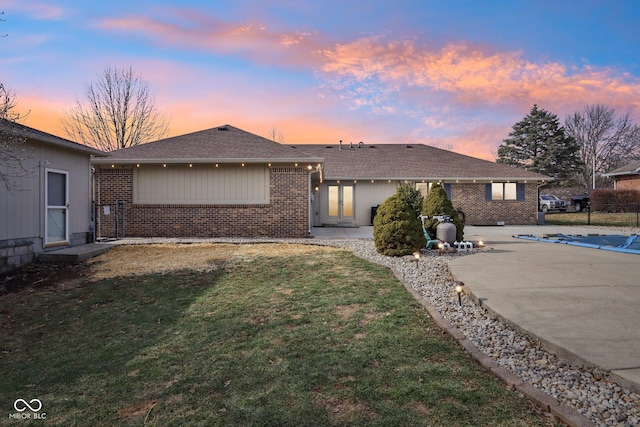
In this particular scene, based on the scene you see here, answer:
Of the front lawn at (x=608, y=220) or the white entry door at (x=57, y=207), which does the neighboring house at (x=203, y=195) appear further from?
the front lawn at (x=608, y=220)

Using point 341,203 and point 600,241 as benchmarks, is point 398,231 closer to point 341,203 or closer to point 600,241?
point 600,241

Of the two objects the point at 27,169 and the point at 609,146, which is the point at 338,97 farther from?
the point at 609,146

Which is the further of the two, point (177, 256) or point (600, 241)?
point (600, 241)

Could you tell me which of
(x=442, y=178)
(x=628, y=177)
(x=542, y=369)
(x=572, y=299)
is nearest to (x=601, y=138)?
(x=628, y=177)

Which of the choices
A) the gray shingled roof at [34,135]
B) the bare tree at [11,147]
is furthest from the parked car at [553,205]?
the bare tree at [11,147]

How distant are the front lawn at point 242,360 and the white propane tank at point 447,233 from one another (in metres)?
3.58

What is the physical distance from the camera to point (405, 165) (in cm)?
1881

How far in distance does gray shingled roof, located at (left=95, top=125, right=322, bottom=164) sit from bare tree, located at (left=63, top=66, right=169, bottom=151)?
12761mm

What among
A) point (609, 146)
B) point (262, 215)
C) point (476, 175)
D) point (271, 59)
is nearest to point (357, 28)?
point (271, 59)

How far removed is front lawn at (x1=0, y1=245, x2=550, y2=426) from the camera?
2129 millimetres

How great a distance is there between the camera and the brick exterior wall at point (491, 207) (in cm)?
1781

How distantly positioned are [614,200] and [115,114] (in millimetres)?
33737

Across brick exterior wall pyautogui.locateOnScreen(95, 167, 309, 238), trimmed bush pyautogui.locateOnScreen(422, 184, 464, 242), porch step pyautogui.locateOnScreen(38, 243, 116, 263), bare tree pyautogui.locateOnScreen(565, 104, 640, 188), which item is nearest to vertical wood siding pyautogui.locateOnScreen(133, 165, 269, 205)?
brick exterior wall pyautogui.locateOnScreen(95, 167, 309, 238)

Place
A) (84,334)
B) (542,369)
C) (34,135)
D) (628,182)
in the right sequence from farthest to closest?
(628,182) → (34,135) → (84,334) → (542,369)
